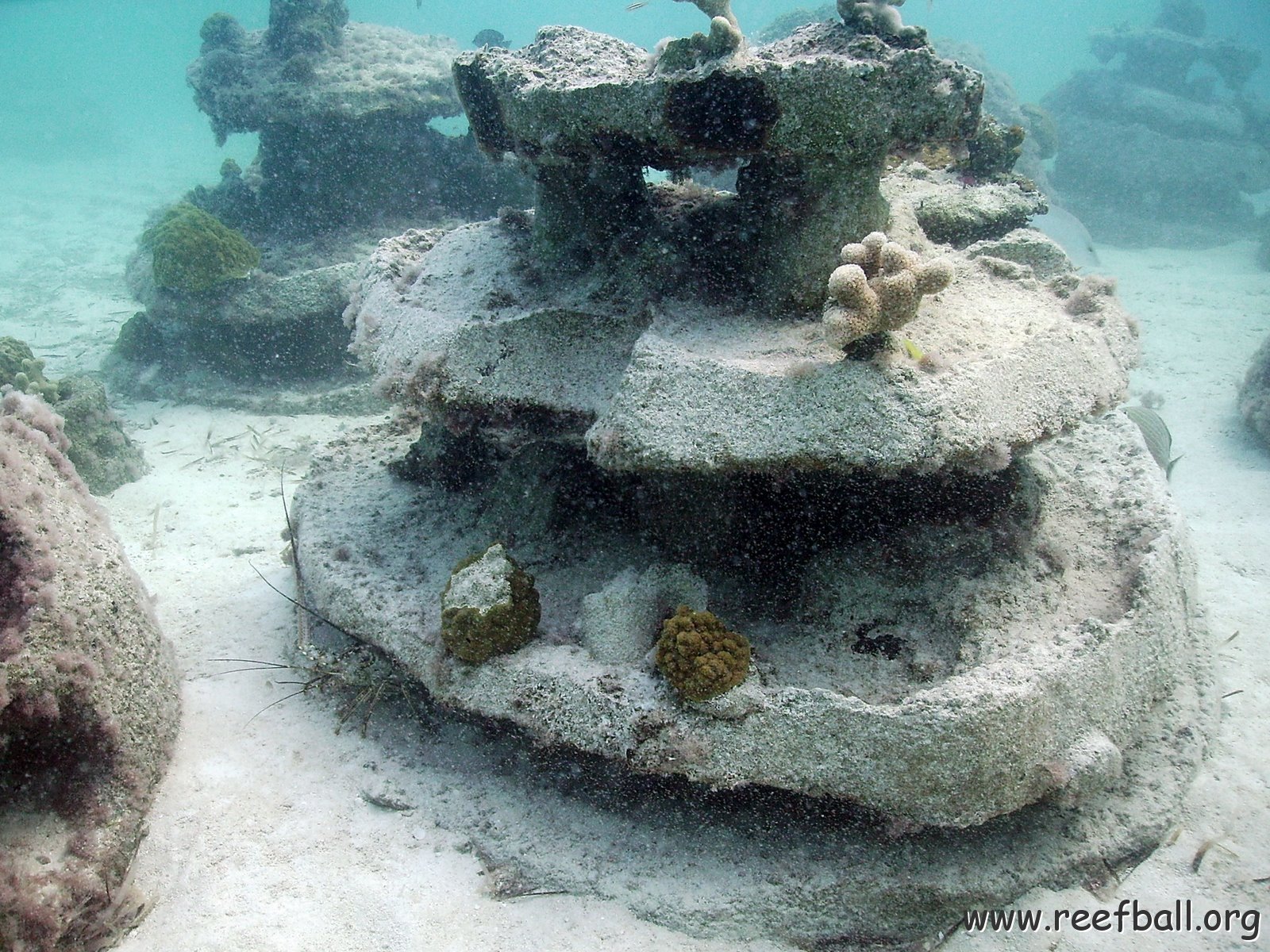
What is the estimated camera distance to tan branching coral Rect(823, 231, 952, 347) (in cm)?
297

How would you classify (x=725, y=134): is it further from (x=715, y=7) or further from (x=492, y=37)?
(x=492, y=37)

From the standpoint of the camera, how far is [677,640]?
A: 10.8 feet

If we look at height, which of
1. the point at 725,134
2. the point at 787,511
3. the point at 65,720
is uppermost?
the point at 725,134

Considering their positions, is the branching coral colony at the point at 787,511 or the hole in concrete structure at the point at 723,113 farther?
the hole in concrete structure at the point at 723,113

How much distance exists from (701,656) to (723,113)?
255cm

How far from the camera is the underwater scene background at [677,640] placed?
3.11m

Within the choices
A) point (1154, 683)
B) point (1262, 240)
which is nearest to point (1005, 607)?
point (1154, 683)

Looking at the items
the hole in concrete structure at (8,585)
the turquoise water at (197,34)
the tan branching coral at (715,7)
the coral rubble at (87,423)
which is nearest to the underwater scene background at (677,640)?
the hole in concrete structure at (8,585)

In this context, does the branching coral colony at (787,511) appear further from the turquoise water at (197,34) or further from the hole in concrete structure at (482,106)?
the turquoise water at (197,34)

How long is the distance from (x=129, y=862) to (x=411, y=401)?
2.64 m

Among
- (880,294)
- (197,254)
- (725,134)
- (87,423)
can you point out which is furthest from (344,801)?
(197,254)

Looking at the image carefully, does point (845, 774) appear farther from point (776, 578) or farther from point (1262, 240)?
point (1262, 240)

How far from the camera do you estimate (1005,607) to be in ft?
12.1

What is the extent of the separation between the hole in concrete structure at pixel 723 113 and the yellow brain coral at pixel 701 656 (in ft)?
7.56
